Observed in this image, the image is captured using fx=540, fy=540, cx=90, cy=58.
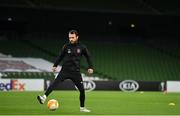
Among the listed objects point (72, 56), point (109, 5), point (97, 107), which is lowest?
point (97, 107)

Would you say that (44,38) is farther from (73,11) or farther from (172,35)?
(172,35)

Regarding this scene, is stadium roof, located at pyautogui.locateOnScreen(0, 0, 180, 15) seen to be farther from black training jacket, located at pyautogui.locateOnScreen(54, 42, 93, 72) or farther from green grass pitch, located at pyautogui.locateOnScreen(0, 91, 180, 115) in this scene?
black training jacket, located at pyautogui.locateOnScreen(54, 42, 93, 72)

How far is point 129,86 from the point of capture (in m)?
40.2

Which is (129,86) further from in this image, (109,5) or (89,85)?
(109,5)

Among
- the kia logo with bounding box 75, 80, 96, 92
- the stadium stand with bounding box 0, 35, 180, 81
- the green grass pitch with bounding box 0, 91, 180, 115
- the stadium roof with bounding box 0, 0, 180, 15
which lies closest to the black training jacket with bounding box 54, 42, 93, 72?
the green grass pitch with bounding box 0, 91, 180, 115

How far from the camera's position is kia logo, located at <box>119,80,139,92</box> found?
131 feet

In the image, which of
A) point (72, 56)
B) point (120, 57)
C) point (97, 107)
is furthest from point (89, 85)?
point (72, 56)

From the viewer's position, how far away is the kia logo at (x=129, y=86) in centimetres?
4000

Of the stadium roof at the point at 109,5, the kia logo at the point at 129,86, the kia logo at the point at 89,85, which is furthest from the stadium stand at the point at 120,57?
the kia logo at the point at 89,85

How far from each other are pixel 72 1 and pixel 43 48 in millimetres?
5171

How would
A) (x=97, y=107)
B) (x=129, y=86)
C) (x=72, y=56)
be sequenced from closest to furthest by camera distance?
(x=72, y=56) → (x=97, y=107) → (x=129, y=86)

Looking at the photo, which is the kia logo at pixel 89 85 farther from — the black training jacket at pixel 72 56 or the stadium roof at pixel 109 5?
the black training jacket at pixel 72 56

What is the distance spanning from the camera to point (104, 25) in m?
53.6

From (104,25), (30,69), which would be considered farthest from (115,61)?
(30,69)
